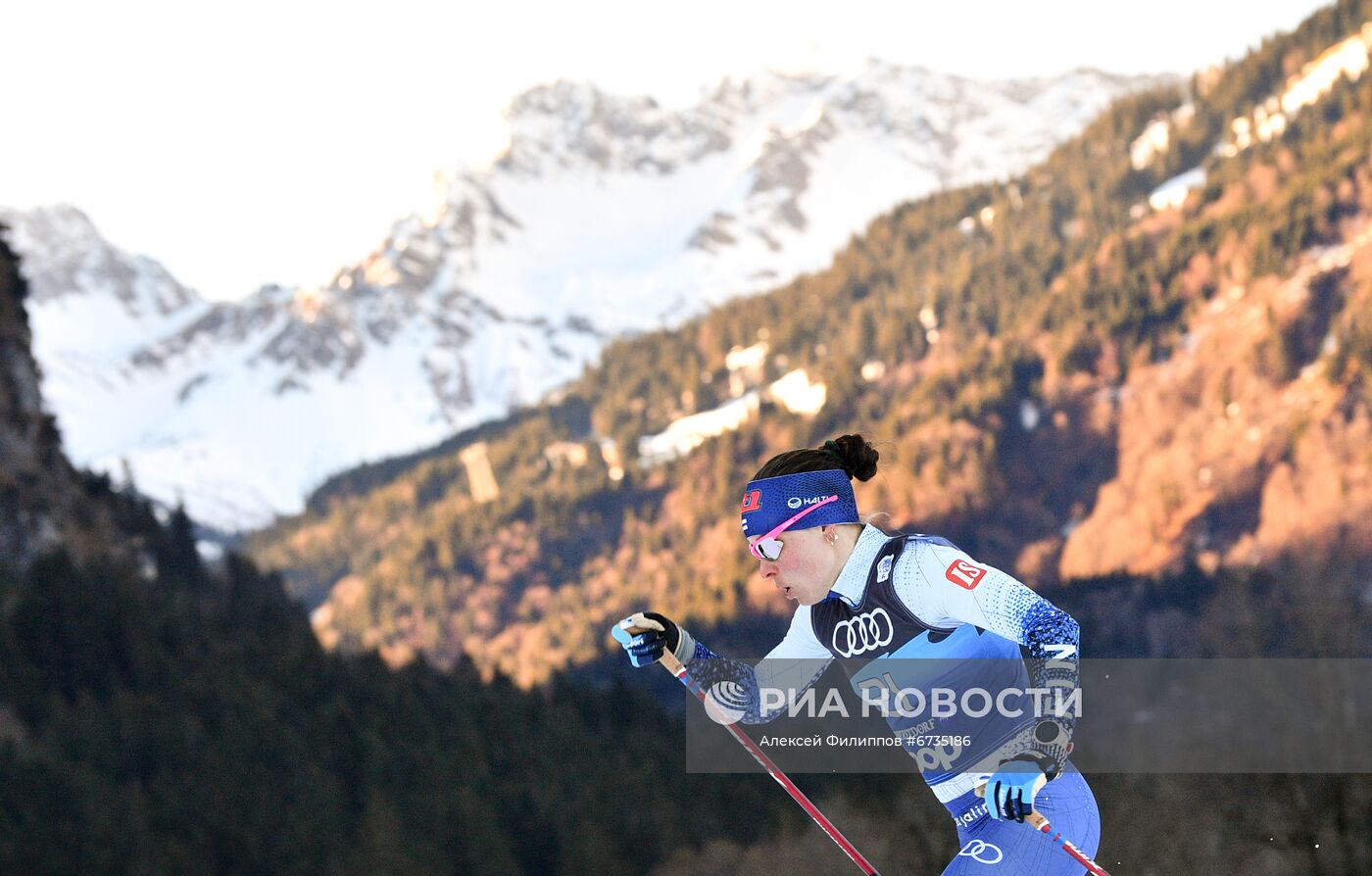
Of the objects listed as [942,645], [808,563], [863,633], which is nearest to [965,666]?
[942,645]

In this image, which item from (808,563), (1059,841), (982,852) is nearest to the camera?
(1059,841)

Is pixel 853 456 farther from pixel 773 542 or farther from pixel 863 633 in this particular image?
pixel 863 633

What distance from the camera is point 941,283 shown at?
198 metres

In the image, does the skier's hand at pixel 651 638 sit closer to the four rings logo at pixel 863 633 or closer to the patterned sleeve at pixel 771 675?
the patterned sleeve at pixel 771 675

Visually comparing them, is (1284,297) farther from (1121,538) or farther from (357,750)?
(357,750)

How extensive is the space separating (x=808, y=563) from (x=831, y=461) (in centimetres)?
47

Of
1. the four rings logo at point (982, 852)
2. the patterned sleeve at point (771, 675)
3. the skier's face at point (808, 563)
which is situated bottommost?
the four rings logo at point (982, 852)

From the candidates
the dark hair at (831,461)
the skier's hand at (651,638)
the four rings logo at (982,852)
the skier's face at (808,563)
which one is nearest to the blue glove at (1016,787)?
the four rings logo at (982,852)

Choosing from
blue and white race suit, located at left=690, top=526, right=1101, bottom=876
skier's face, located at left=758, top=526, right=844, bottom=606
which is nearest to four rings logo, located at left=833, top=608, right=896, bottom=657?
blue and white race suit, located at left=690, top=526, right=1101, bottom=876

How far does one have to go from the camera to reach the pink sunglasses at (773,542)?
6.17 metres

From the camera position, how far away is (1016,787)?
17.7ft

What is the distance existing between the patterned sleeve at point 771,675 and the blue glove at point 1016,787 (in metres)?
1.30

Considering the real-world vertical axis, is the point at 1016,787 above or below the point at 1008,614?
below

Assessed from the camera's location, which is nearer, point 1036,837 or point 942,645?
point 1036,837
